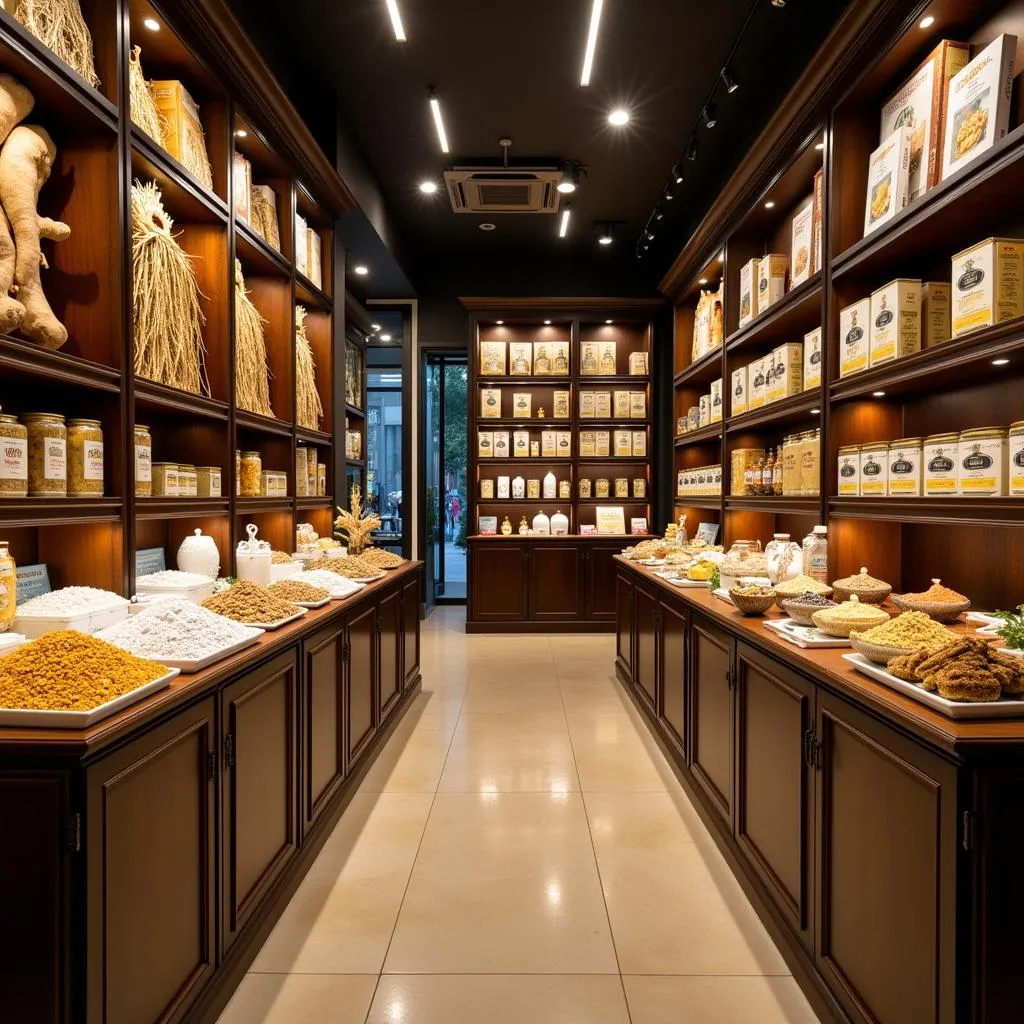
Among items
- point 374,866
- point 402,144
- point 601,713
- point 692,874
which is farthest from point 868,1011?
point 402,144

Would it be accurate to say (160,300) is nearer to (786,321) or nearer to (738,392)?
(786,321)

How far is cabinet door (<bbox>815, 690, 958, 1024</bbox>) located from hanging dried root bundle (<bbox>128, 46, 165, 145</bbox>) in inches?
119

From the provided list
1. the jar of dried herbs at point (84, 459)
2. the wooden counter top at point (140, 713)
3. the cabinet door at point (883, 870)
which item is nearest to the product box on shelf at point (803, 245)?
the cabinet door at point (883, 870)

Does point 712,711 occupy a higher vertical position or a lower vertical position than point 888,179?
→ lower

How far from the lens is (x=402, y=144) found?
17.6 feet

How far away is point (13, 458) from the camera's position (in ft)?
6.49

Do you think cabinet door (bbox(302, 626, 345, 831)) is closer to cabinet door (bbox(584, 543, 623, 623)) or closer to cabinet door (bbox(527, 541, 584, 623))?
cabinet door (bbox(527, 541, 584, 623))

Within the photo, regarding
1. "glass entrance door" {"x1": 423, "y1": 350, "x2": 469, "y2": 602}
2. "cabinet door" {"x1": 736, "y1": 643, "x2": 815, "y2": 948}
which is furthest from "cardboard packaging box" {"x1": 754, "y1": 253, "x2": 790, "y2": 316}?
"glass entrance door" {"x1": 423, "y1": 350, "x2": 469, "y2": 602}

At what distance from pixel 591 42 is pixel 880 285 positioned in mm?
2071

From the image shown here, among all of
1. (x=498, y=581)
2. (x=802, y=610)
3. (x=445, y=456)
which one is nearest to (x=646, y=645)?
(x=802, y=610)

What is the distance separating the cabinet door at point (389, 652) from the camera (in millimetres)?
3994

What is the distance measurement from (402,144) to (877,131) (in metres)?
3.49

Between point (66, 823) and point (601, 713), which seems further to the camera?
point (601, 713)

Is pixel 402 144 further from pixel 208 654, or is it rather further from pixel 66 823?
pixel 66 823
